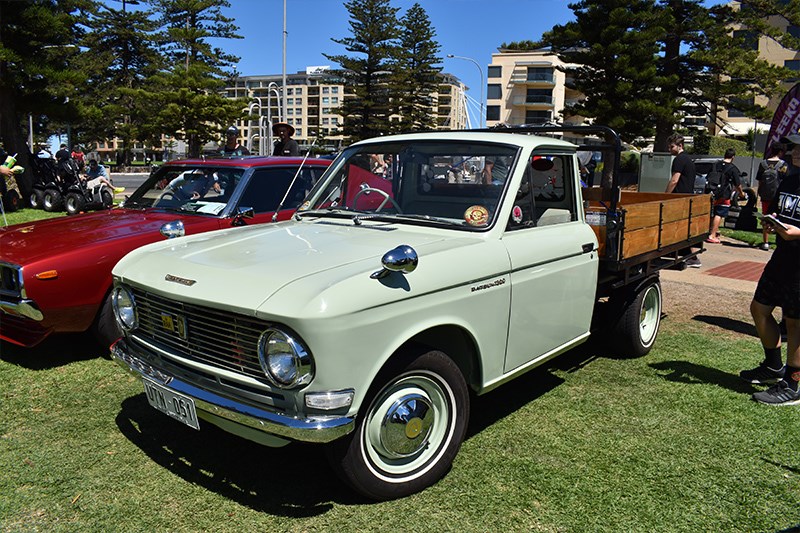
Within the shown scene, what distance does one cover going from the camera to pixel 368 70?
4050 centimetres

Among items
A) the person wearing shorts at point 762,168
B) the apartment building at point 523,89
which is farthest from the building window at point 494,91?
the person wearing shorts at point 762,168

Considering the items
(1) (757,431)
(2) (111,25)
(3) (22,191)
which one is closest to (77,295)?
(1) (757,431)

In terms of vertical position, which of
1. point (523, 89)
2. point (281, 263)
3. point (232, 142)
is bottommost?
point (281, 263)

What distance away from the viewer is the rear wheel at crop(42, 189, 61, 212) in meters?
15.6

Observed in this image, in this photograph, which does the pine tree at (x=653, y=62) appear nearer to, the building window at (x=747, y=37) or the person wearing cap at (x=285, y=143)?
the building window at (x=747, y=37)

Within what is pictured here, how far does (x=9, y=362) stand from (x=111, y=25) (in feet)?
178

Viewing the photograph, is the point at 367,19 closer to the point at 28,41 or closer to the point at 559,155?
the point at 28,41

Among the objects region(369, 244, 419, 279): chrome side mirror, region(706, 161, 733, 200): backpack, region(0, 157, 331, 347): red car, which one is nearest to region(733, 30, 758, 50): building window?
region(706, 161, 733, 200): backpack

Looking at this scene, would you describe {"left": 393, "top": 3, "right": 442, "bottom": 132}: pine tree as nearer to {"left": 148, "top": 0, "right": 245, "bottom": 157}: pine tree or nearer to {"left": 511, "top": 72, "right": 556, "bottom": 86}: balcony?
{"left": 148, "top": 0, "right": 245, "bottom": 157}: pine tree

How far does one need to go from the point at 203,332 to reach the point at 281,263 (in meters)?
0.51

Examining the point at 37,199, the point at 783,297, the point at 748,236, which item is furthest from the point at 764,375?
the point at 37,199

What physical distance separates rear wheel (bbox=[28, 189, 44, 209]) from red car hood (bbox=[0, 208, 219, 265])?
38.4ft

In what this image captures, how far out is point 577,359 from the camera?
5457 millimetres

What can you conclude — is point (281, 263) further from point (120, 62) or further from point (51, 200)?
point (120, 62)
